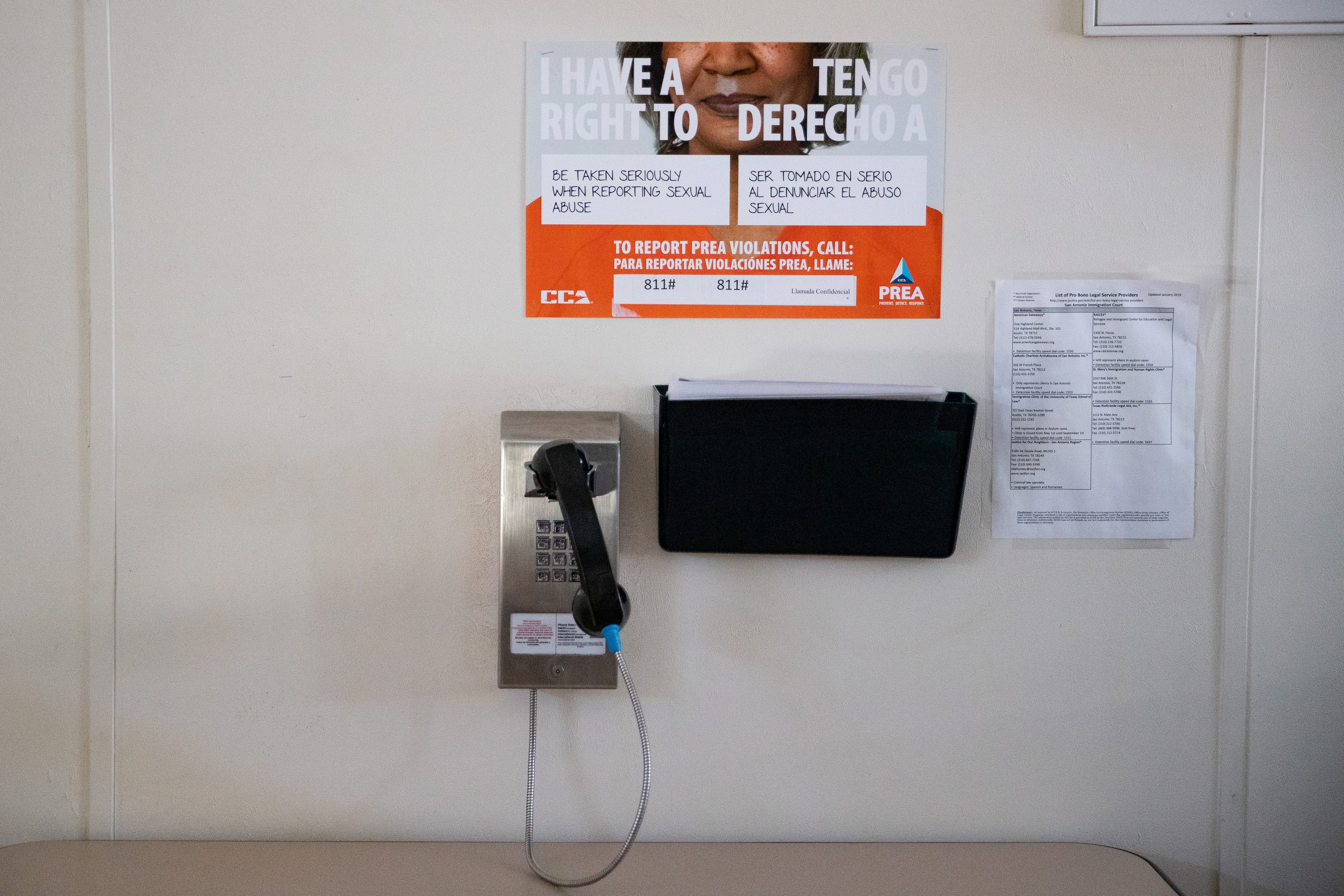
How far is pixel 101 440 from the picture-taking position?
3.39ft

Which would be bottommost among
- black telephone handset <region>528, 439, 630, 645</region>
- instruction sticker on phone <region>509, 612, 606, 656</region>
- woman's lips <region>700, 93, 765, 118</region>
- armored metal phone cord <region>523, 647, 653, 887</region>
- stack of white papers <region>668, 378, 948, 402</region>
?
armored metal phone cord <region>523, 647, 653, 887</region>

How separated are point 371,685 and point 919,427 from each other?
73cm

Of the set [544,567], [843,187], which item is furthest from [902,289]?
[544,567]

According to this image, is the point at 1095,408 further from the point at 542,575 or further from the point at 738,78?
the point at 542,575

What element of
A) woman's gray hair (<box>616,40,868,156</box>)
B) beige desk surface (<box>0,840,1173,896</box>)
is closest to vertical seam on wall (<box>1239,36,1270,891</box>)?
beige desk surface (<box>0,840,1173,896</box>)

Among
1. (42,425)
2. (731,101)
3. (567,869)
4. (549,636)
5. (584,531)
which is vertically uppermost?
(731,101)

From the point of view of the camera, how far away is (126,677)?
3.41ft

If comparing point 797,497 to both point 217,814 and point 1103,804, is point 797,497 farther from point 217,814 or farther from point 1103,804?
point 217,814

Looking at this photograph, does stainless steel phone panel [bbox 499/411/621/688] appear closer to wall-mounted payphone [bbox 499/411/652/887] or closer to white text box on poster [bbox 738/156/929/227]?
wall-mounted payphone [bbox 499/411/652/887]

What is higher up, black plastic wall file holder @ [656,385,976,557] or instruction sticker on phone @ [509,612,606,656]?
black plastic wall file holder @ [656,385,976,557]

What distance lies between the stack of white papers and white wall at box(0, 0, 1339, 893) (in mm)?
88

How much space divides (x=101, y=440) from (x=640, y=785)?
0.79 metres

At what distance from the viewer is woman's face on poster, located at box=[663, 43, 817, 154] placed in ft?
3.27

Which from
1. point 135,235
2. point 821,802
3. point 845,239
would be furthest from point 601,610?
point 135,235
